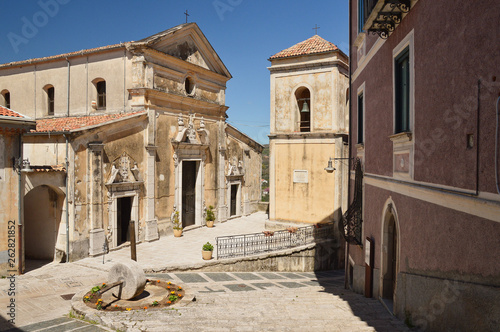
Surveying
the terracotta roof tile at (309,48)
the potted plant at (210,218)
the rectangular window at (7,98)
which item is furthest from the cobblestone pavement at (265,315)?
the rectangular window at (7,98)

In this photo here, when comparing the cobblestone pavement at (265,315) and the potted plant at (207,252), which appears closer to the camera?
the cobblestone pavement at (265,315)

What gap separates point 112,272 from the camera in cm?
1030

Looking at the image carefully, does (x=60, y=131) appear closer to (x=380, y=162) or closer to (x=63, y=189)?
(x=63, y=189)

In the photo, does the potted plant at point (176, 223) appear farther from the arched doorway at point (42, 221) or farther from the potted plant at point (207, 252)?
the arched doorway at point (42, 221)

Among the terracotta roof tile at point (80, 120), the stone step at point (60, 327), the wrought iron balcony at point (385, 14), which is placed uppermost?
the wrought iron balcony at point (385, 14)

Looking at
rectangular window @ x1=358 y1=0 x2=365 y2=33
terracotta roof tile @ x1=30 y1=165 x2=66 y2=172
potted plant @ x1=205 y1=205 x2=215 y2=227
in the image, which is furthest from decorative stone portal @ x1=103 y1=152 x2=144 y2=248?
rectangular window @ x1=358 y1=0 x2=365 y2=33

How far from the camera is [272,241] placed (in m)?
18.4

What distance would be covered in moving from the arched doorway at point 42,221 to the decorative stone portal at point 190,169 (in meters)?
6.74

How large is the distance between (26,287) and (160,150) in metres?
9.72

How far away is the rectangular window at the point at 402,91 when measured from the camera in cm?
748

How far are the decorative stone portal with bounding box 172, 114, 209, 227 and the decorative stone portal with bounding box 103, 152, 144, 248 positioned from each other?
9.99 ft

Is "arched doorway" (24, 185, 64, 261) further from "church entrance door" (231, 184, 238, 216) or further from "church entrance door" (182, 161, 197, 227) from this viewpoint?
"church entrance door" (231, 184, 238, 216)

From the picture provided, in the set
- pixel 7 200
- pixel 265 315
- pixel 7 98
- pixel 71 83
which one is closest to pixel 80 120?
pixel 71 83

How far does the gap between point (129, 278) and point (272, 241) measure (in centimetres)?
939
